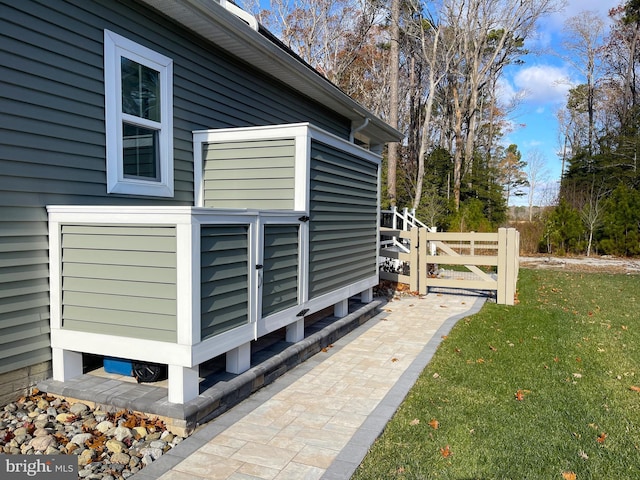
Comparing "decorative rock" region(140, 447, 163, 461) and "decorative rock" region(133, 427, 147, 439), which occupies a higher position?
"decorative rock" region(133, 427, 147, 439)

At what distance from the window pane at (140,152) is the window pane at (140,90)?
0.51ft

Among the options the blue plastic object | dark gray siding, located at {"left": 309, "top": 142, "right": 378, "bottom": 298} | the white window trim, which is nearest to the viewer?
the blue plastic object

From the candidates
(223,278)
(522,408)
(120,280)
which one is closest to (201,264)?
(223,278)

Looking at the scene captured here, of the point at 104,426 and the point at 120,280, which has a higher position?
the point at 120,280

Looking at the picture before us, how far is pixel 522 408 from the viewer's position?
3.82 metres

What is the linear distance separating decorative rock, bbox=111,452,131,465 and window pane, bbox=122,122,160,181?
2.55 metres

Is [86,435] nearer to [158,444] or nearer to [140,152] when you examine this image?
[158,444]

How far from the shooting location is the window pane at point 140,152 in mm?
4432

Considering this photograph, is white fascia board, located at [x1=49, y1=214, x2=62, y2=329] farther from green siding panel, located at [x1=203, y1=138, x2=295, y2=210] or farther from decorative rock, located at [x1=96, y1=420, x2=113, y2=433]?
green siding panel, located at [x1=203, y1=138, x2=295, y2=210]

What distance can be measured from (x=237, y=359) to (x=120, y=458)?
1.27m

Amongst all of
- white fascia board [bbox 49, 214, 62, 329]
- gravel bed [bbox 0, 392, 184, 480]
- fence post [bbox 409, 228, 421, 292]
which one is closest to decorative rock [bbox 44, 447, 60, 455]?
gravel bed [bbox 0, 392, 184, 480]

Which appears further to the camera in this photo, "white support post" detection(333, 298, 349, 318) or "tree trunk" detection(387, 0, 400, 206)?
"tree trunk" detection(387, 0, 400, 206)

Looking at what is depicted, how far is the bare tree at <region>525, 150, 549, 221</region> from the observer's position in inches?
1672

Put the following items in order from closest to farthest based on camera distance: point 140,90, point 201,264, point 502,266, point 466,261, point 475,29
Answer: point 201,264
point 140,90
point 502,266
point 466,261
point 475,29
